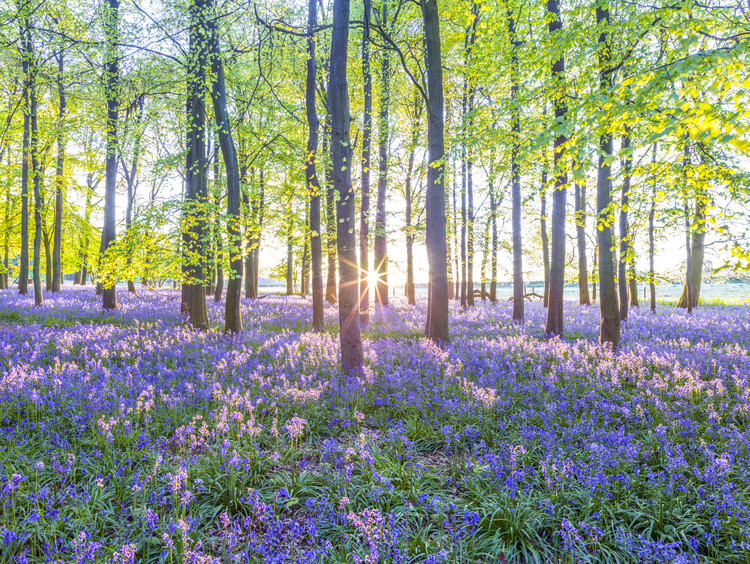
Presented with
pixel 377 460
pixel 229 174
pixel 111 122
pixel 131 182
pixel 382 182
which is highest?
pixel 131 182

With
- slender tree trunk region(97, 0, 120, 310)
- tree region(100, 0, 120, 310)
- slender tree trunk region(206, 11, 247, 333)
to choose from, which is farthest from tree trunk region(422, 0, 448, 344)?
tree region(100, 0, 120, 310)

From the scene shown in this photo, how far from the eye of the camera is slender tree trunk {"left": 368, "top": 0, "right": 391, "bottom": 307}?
Answer: 49.8 ft

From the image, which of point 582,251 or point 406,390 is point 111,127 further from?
point 582,251

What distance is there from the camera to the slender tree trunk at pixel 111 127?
1098 cm

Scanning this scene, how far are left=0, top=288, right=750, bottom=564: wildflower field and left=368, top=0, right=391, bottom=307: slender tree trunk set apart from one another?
10185 mm

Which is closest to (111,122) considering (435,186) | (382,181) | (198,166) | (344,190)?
(198,166)

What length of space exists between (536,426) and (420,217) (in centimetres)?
2064

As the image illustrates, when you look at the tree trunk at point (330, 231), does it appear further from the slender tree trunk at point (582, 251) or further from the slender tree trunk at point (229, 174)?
the slender tree trunk at point (582, 251)

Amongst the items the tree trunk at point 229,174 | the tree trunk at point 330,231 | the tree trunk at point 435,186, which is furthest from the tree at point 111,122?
the tree trunk at point 435,186

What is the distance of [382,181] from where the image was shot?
1888cm

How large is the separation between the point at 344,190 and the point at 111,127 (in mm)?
12067

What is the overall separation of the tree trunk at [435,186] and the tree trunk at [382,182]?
5543 mm

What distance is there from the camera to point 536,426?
16.7ft

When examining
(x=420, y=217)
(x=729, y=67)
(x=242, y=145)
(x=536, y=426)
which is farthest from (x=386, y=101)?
(x=536, y=426)
